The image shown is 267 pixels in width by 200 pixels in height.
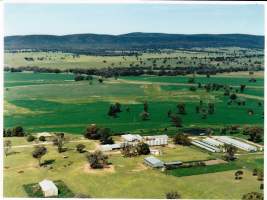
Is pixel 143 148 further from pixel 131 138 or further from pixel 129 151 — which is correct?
pixel 131 138

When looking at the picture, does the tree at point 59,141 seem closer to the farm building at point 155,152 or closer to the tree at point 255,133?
the farm building at point 155,152

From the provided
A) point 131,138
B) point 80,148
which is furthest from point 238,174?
point 80,148

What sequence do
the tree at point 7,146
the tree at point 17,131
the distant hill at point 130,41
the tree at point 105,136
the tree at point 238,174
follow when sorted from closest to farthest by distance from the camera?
the tree at point 238,174
the tree at point 7,146
the tree at point 17,131
the tree at point 105,136
the distant hill at point 130,41

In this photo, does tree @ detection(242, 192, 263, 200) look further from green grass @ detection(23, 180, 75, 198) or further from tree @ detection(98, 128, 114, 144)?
tree @ detection(98, 128, 114, 144)

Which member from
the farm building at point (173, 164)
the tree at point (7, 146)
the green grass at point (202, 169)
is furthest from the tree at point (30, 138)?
the green grass at point (202, 169)

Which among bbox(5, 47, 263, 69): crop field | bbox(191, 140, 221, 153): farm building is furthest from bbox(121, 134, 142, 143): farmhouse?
bbox(5, 47, 263, 69): crop field

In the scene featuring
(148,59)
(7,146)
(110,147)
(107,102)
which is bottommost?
(110,147)
